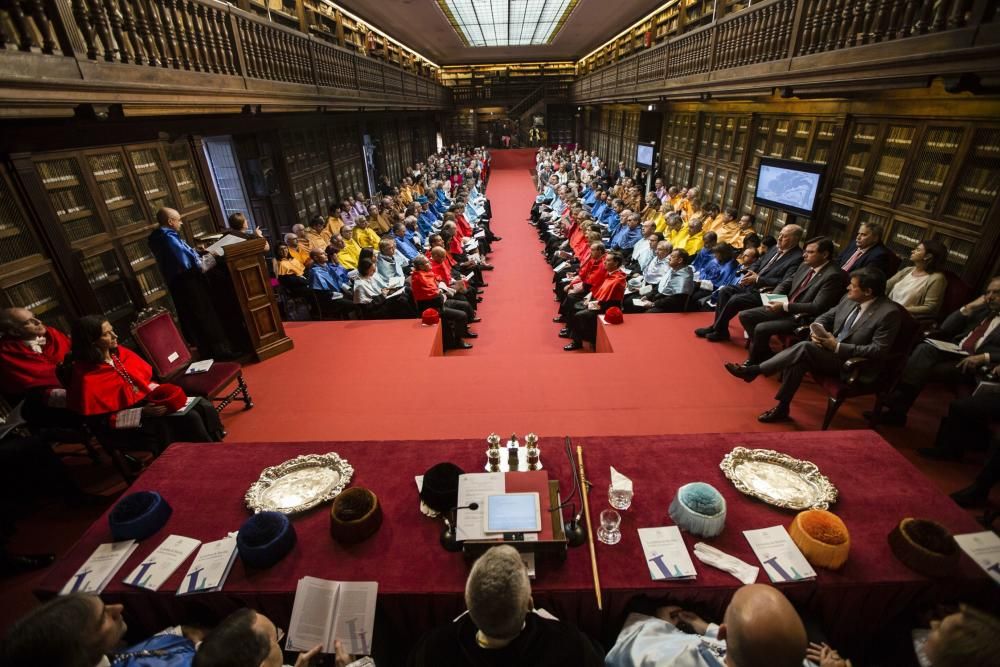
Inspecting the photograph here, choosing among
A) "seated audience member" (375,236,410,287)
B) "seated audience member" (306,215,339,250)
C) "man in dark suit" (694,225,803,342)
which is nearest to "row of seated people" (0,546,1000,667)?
"man in dark suit" (694,225,803,342)

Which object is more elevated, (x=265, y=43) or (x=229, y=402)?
(x=265, y=43)

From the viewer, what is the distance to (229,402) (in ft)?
14.1

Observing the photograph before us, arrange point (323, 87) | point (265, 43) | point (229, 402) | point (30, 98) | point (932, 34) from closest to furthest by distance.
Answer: point (30, 98) < point (932, 34) < point (229, 402) < point (265, 43) < point (323, 87)

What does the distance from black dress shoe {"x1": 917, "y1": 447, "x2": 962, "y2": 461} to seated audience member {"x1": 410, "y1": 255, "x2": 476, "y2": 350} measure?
4.88 m

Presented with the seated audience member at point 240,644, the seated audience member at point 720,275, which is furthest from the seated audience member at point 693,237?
the seated audience member at point 240,644

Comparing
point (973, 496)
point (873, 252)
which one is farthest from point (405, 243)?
point (973, 496)

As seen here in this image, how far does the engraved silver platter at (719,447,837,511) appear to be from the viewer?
239 centimetres

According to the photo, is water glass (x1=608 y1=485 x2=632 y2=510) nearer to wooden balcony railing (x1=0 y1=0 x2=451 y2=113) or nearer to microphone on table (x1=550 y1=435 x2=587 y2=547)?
microphone on table (x1=550 y1=435 x2=587 y2=547)

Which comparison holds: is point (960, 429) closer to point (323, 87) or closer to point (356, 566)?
point (356, 566)

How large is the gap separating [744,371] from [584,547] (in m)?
2.91

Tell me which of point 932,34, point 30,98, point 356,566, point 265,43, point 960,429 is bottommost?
point 960,429

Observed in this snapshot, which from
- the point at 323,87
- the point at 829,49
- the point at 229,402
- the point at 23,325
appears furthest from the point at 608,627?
the point at 323,87

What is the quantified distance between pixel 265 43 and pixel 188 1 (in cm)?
153

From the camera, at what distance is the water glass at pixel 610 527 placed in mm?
2246
